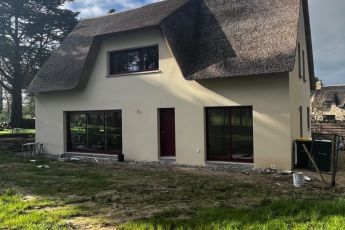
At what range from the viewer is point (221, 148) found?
15.1 metres

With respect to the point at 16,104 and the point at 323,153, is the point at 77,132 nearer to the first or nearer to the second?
the point at 323,153

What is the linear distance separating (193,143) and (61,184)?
6097 millimetres

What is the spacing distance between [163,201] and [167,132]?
7750 millimetres

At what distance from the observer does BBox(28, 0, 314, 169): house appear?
13688 mm

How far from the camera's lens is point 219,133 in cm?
1506

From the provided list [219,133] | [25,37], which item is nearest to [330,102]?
[25,37]

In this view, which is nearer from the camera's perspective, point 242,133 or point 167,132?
point 242,133

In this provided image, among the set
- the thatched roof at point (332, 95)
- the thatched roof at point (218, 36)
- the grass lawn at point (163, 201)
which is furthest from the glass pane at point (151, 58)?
the thatched roof at point (332, 95)

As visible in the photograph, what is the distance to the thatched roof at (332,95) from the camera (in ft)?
178

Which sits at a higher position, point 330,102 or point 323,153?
point 330,102

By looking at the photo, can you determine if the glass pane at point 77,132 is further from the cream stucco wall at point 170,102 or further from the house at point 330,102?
the house at point 330,102

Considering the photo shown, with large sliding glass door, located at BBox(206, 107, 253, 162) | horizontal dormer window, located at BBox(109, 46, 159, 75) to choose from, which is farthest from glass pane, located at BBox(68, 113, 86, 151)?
large sliding glass door, located at BBox(206, 107, 253, 162)

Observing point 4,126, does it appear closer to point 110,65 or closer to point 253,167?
point 110,65

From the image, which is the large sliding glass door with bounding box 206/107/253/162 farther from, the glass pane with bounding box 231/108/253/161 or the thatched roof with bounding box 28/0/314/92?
the thatched roof with bounding box 28/0/314/92
